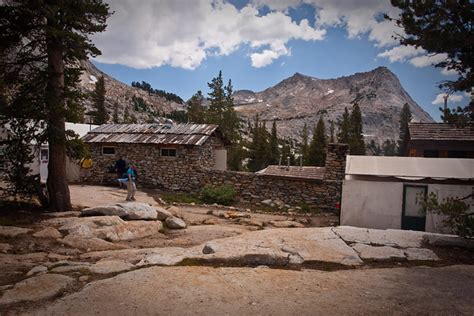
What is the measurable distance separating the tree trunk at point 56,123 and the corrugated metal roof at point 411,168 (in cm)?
1121

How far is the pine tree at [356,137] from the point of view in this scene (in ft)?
149

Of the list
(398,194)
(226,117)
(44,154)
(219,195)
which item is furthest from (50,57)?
(226,117)

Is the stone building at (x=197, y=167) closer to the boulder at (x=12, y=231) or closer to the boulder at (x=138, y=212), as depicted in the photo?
the boulder at (x=138, y=212)

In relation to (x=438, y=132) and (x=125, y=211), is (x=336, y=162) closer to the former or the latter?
(x=125, y=211)

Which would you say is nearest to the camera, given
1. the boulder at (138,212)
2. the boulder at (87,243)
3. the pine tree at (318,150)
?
the boulder at (87,243)

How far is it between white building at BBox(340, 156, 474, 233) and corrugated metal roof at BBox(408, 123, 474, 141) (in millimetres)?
10148

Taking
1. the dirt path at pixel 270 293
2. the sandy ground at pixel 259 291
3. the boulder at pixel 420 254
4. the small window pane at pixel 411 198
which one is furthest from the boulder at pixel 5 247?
the small window pane at pixel 411 198

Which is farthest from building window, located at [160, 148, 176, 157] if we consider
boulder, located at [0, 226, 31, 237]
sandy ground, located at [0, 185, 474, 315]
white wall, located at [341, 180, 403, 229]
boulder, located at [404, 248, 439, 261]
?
boulder, located at [404, 248, 439, 261]

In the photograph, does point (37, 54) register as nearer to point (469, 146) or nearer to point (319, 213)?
point (319, 213)

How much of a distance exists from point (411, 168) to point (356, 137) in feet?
126

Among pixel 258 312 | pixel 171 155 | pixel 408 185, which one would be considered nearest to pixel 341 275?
pixel 258 312

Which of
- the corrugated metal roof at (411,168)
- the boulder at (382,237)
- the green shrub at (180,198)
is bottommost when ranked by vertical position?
the green shrub at (180,198)

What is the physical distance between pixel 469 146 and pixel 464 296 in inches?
839

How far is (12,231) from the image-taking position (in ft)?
26.1
